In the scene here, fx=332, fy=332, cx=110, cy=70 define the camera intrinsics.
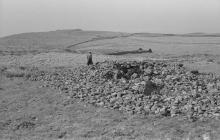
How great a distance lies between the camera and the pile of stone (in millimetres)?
9539

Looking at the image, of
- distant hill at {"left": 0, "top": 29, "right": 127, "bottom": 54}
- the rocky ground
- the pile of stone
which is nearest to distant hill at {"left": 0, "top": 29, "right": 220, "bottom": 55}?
distant hill at {"left": 0, "top": 29, "right": 127, "bottom": 54}

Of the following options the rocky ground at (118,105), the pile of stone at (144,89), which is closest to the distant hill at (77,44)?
the pile of stone at (144,89)

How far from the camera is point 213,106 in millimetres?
9422

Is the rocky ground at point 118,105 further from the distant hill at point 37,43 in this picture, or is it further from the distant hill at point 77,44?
the distant hill at point 37,43

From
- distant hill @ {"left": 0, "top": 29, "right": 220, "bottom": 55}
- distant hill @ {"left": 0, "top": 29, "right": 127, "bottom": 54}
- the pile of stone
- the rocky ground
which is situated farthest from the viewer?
distant hill @ {"left": 0, "top": 29, "right": 127, "bottom": 54}

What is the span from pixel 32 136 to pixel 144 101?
375 centimetres

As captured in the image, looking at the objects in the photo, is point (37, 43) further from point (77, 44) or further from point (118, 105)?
point (118, 105)

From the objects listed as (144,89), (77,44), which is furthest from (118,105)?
(77,44)

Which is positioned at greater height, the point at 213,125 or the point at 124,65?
the point at 124,65

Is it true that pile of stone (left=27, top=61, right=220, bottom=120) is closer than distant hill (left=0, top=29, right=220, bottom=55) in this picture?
Yes

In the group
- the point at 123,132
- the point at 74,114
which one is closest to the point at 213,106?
the point at 123,132

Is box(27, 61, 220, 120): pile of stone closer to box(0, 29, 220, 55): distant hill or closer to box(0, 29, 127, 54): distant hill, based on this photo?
box(0, 29, 220, 55): distant hill

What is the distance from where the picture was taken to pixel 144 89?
444 inches

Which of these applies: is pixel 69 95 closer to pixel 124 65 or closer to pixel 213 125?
pixel 124 65
